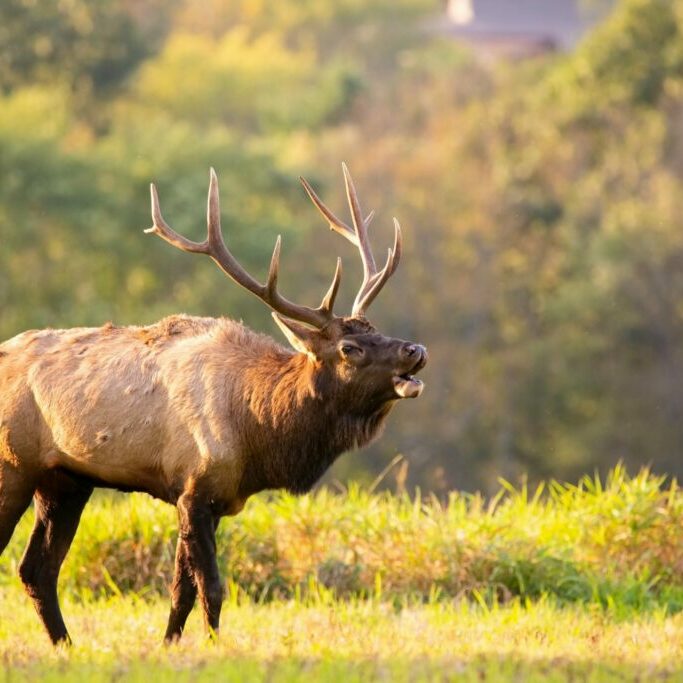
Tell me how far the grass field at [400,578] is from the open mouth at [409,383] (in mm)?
1139

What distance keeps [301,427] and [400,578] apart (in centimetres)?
221

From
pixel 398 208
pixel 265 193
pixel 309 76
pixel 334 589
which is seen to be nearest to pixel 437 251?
pixel 398 208

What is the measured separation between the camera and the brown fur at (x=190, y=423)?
8.66 metres

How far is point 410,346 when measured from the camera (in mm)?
8586

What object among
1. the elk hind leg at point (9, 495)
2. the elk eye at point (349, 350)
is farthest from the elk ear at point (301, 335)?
the elk hind leg at point (9, 495)

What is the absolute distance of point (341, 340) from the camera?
873 cm

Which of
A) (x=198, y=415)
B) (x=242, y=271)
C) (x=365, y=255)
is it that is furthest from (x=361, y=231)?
(x=198, y=415)

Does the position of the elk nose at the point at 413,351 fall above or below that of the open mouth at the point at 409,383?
above

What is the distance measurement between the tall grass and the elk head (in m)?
1.97

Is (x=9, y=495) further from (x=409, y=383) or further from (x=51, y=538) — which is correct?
(x=409, y=383)

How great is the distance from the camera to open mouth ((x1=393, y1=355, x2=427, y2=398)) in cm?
847

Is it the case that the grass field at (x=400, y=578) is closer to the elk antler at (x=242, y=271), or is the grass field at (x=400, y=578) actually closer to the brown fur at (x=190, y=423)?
the brown fur at (x=190, y=423)

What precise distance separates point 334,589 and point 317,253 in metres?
35.8

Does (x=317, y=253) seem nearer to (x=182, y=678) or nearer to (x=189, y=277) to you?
(x=189, y=277)
